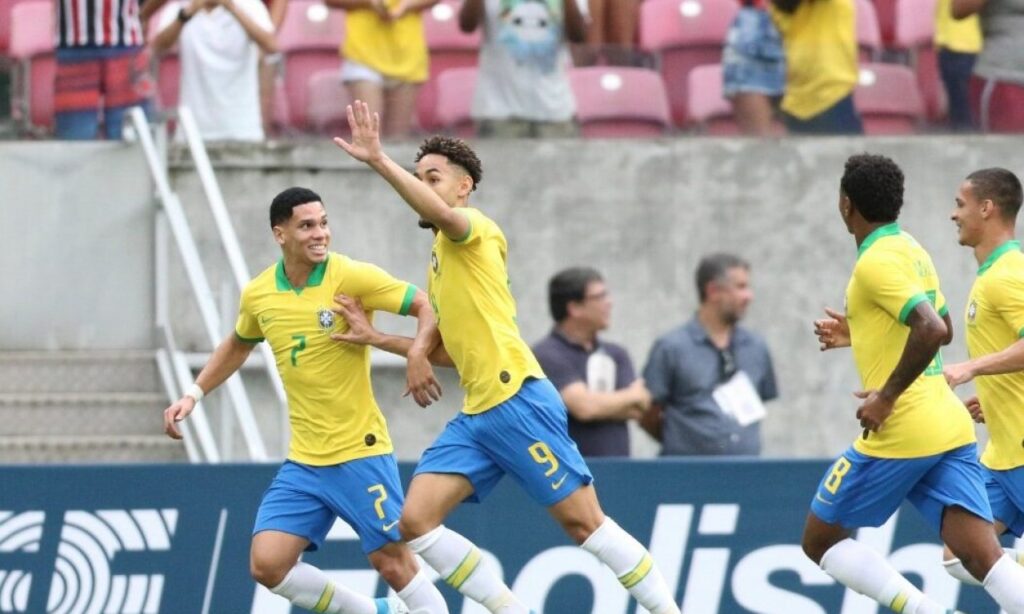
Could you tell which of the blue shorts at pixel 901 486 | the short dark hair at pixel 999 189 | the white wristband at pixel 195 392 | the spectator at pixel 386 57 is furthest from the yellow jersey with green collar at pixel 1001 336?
the spectator at pixel 386 57

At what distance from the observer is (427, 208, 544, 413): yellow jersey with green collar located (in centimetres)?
1066

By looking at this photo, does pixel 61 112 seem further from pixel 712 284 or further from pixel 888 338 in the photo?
pixel 888 338

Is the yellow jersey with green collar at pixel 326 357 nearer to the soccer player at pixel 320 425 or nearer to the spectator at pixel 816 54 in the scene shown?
the soccer player at pixel 320 425

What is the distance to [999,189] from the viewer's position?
1077 centimetres

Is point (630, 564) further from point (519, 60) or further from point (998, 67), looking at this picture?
point (998, 67)

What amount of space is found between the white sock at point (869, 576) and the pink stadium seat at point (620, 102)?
17.3 ft

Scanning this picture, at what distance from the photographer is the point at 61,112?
49.4 feet

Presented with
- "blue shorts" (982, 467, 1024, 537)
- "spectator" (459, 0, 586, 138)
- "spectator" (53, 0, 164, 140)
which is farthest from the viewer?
"spectator" (459, 0, 586, 138)

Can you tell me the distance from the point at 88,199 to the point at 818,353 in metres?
4.60

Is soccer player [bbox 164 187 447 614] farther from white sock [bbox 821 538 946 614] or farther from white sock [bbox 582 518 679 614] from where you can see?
white sock [bbox 821 538 946 614]

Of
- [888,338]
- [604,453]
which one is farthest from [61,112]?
[888,338]

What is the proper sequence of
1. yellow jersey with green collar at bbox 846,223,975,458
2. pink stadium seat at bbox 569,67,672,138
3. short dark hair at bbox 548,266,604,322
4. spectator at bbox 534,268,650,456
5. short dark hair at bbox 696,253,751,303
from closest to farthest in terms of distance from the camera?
yellow jersey with green collar at bbox 846,223,975,458
spectator at bbox 534,268,650,456
short dark hair at bbox 548,266,604,322
short dark hair at bbox 696,253,751,303
pink stadium seat at bbox 569,67,672,138


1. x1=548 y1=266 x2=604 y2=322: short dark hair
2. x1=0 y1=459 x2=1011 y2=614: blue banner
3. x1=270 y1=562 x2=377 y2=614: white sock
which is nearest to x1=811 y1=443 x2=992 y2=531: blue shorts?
x1=0 y1=459 x2=1011 y2=614: blue banner

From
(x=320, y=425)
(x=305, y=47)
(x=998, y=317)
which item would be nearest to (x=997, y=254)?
(x=998, y=317)
